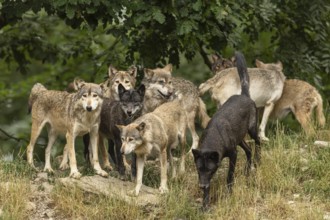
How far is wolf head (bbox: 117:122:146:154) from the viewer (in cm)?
1148

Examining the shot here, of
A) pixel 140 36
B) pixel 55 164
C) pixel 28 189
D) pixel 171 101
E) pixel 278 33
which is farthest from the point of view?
pixel 278 33

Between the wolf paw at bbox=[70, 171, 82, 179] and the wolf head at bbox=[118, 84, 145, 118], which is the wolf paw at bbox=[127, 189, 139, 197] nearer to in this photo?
the wolf paw at bbox=[70, 171, 82, 179]

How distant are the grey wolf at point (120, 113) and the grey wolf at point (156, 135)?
1.16 feet

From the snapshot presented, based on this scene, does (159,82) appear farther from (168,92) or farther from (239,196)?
(239,196)

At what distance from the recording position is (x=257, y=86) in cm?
1487

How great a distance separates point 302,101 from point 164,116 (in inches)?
140

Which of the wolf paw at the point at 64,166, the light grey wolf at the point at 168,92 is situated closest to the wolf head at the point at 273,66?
the light grey wolf at the point at 168,92

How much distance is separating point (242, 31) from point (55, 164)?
5.06 metres

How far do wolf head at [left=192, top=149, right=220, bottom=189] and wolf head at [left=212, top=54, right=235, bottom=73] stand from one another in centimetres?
478

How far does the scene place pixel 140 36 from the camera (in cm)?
1605

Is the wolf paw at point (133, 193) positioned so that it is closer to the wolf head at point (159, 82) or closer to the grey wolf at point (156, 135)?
the grey wolf at point (156, 135)

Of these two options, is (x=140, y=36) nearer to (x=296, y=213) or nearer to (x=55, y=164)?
(x=55, y=164)

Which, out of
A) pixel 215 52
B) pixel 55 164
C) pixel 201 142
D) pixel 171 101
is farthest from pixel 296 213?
pixel 215 52

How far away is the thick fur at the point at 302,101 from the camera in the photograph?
15.0 metres
